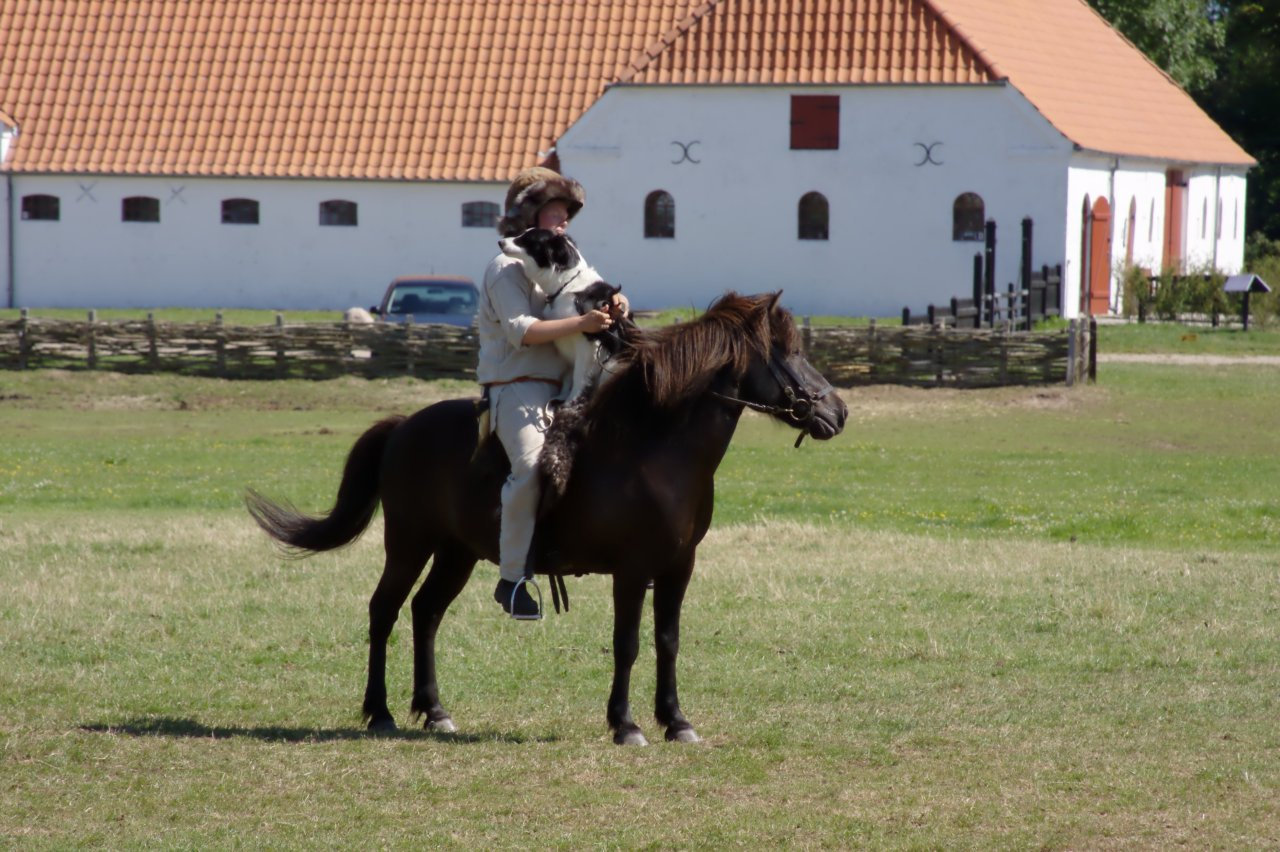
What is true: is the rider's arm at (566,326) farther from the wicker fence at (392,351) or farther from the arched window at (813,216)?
the arched window at (813,216)

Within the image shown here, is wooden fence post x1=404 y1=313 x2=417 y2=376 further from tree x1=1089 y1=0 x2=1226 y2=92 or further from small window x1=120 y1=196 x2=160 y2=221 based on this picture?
tree x1=1089 y1=0 x2=1226 y2=92

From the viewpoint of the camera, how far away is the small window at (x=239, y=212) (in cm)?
4612

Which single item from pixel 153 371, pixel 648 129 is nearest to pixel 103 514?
pixel 153 371

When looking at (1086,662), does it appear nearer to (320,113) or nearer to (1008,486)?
(1008,486)

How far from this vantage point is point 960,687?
29.8 feet

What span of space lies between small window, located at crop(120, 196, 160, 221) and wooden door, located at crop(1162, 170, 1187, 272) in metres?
26.7

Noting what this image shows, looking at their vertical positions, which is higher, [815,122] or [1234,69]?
[1234,69]

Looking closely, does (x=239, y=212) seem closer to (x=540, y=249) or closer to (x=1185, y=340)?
(x=1185, y=340)

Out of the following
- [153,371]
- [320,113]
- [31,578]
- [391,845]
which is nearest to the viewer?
[391,845]

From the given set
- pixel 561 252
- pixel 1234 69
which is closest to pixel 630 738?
pixel 561 252

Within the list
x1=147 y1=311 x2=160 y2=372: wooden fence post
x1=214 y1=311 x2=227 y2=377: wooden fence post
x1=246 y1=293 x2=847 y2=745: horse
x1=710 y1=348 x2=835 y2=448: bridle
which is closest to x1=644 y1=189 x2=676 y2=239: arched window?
x1=214 y1=311 x2=227 y2=377: wooden fence post

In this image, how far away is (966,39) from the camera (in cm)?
4188

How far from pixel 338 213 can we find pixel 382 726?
38.7 m

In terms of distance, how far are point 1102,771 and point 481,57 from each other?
135 feet
